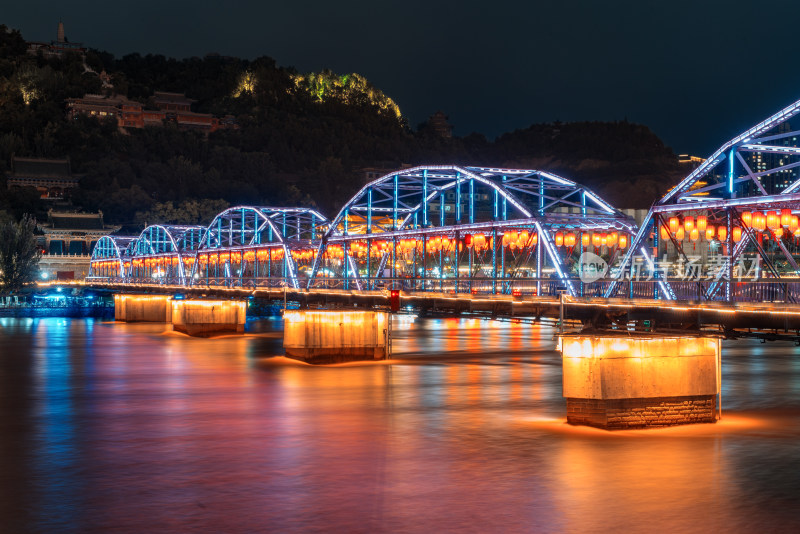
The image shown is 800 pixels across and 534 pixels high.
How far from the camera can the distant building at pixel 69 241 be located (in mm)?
145250

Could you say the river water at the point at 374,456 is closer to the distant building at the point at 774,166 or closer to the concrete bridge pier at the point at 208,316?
the concrete bridge pier at the point at 208,316

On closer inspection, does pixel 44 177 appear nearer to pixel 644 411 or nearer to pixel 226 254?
pixel 226 254

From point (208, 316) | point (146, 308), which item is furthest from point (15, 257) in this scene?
point (208, 316)

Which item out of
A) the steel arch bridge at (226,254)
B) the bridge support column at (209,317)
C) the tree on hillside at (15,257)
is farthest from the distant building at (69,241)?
the bridge support column at (209,317)

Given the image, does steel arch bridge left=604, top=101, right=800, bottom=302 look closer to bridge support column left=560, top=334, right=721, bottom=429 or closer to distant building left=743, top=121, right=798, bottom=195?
bridge support column left=560, top=334, right=721, bottom=429

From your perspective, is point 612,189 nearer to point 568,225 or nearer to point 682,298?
point 568,225

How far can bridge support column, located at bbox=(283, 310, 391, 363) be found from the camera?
48.0 metres

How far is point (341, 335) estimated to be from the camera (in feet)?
159

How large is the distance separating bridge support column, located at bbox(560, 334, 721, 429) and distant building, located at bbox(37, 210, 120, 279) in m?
129

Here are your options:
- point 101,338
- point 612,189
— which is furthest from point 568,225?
point 612,189

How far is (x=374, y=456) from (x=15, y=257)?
10406 cm

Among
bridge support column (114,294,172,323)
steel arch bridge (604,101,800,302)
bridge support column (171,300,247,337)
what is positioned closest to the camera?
steel arch bridge (604,101,800,302)

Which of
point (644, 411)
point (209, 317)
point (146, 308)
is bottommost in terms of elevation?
point (644, 411)

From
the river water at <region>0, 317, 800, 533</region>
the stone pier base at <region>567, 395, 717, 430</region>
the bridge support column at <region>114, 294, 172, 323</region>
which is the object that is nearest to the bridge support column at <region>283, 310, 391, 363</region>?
the river water at <region>0, 317, 800, 533</region>
